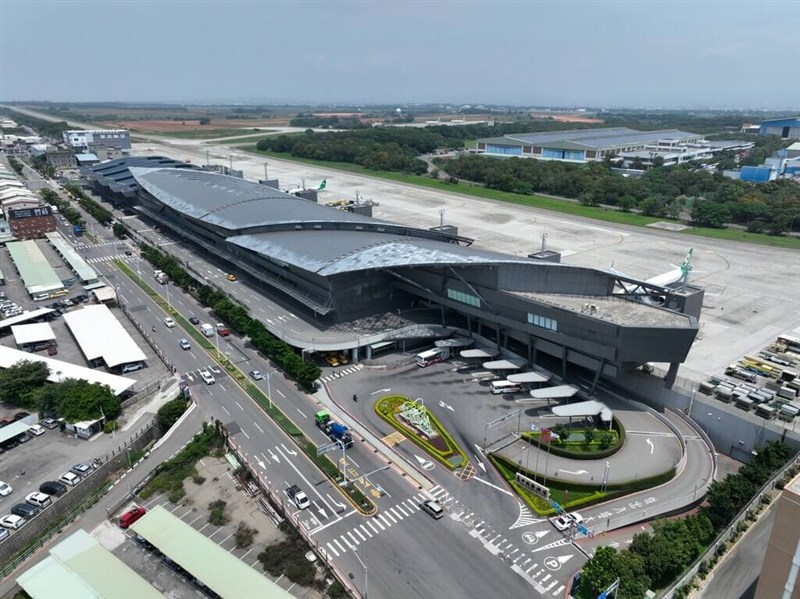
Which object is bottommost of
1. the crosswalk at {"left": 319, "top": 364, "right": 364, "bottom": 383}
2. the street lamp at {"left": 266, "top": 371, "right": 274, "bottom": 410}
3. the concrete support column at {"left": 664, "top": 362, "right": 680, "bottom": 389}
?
the crosswalk at {"left": 319, "top": 364, "right": 364, "bottom": 383}

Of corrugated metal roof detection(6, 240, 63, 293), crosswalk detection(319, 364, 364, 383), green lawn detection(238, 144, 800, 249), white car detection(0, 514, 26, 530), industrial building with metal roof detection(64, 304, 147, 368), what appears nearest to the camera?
white car detection(0, 514, 26, 530)

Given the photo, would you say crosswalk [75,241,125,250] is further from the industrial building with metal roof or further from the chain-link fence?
the chain-link fence

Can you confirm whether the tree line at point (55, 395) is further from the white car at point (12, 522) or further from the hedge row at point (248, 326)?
the hedge row at point (248, 326)

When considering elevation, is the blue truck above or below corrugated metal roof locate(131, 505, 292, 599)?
below

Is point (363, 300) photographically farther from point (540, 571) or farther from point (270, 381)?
point (540, 571)

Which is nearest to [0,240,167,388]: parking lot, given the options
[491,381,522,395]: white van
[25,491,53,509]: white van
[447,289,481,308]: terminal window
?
[25,491,53,509]: white van

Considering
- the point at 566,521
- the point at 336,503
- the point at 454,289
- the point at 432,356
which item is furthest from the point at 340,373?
the point at 566,521

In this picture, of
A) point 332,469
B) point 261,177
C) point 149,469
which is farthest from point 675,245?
point 261,177
